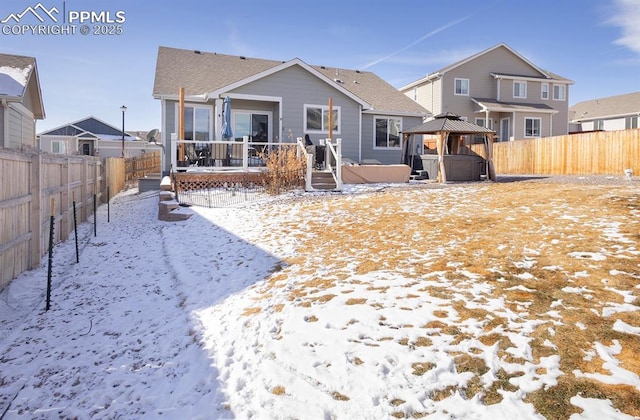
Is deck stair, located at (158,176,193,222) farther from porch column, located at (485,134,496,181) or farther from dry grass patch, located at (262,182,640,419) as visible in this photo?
porch column, located at (485,134,496,181)

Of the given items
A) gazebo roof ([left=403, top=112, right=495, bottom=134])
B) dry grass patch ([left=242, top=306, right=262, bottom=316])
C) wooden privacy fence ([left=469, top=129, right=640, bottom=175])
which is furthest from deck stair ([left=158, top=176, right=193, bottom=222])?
wooden privacy fence ([left=469, top=129, right=640, bottom=175])

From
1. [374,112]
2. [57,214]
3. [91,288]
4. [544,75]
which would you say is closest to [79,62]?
[374,112]

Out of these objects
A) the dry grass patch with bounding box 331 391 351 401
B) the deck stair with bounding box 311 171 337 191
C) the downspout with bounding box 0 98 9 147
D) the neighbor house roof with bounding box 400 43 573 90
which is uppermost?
the neighbor house roof with bounding box 400 43 573 90

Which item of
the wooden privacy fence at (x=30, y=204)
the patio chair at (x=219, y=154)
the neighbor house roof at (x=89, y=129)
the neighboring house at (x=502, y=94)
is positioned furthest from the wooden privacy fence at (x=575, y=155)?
the neighbor house roof at (x=89, y=129)

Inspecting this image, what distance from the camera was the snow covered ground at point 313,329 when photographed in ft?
9.53

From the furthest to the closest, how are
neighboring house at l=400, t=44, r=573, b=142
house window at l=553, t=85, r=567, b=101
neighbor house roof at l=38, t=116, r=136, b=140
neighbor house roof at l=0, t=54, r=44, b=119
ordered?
neighbor house roof at l=38, t=116, r=136, b=140
house window at l=553, t=85, r=567, b=101
neighboring house at l=400, t=44, r=573, b=142
neighbor house roof at l=0, t=54, r=44, b=119

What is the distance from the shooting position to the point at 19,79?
566 inches

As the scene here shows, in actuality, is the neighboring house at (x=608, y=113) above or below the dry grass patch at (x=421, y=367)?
above

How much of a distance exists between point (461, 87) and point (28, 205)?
29.2m

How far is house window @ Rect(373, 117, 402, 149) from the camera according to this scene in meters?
20.7

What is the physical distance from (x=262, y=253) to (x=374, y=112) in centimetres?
1486

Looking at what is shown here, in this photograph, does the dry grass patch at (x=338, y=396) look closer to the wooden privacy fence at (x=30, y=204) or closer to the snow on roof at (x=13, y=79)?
the wooden privacy fence at (x=30, y=204)

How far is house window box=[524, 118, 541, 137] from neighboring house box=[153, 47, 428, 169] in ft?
43.8

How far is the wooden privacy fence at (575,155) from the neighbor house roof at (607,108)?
2228cm
